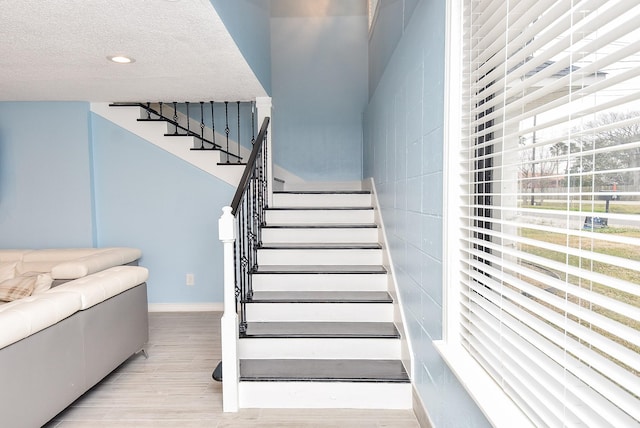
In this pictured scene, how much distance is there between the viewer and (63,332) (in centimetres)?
211

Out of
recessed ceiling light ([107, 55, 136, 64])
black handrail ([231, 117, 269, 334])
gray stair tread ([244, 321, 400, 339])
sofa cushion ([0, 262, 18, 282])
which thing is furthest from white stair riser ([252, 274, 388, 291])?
sofa cushion ([0, 262, 18, 282])

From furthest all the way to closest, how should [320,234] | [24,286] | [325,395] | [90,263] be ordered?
[320,234] → [90,263] → [24,286] → [325,395]

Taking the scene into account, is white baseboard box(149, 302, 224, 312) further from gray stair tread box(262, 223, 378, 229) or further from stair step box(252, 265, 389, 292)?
stair step box(252, 265, 389, 292)

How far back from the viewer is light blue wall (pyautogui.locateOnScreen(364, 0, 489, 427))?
5.53ft

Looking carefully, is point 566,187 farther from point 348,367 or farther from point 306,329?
point 306,329

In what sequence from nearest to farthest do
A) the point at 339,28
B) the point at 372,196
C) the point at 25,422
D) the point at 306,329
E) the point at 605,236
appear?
the point at 605,236
the point at 25,422
the point at 306,329
the point at 372,196
the point at 339,28

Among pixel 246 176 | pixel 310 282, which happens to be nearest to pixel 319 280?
pixel 310 282

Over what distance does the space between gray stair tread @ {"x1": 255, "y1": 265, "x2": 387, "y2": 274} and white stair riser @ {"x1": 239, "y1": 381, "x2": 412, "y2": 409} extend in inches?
36.7

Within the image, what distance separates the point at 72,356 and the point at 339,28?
174 inches

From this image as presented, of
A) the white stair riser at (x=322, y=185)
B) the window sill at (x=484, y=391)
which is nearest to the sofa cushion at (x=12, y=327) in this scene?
the window sill at (x=484, y=391)

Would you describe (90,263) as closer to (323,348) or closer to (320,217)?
(323,348)

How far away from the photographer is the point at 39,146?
397 cm

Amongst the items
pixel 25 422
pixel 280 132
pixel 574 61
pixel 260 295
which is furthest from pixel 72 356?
pixel 280 132

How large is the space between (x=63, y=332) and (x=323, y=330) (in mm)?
1509
